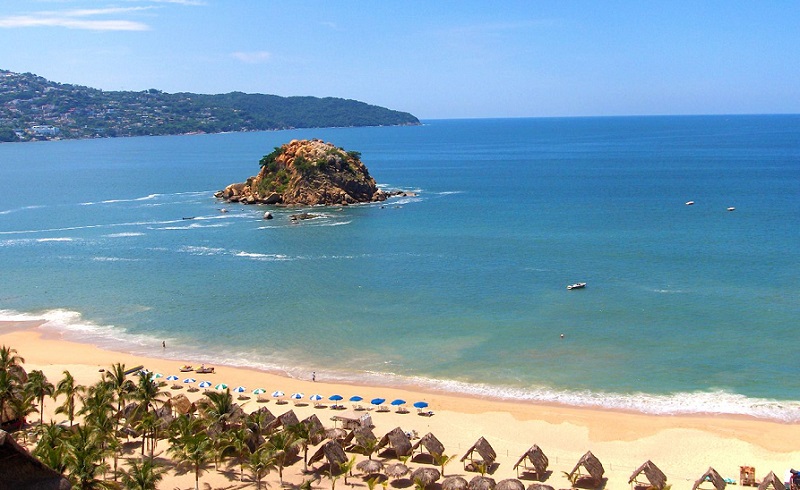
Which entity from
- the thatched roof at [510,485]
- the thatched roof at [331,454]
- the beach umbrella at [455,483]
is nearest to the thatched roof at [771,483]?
the thatched roof at [510,485]

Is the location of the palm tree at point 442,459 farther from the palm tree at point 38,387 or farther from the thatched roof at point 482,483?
the palm tree at point 38,387

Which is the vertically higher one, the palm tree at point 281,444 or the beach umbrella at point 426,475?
the palm tree at point 281,444

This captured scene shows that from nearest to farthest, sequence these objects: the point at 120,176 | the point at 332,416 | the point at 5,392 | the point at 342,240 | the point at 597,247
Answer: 1. the point at 5,392
2. the point at 332,416
3. the point at 597,247
4. the point at 342,240
5. the point at 120,176

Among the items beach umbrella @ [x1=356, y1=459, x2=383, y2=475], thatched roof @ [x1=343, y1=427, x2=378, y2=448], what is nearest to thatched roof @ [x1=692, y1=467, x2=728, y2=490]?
beach umbrella @ [x1=356, y1=459, x2=383, y2=475]

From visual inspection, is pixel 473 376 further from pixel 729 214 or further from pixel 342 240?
pixel 729 214

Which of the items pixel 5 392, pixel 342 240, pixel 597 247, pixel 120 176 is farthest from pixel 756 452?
pixel 120 176

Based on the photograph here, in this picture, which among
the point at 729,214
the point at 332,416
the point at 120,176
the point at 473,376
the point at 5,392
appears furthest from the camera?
the point at 120,176

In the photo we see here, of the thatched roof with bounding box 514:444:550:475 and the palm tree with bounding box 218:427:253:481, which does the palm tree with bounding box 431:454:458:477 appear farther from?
the palm tree with bounding box 218:427:253:481
